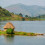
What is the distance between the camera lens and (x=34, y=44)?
148 ft

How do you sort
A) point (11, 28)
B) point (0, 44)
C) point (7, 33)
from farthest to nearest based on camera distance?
point (11, 28)
point (7, 33)
point (0, 44)

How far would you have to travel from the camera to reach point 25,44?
44.8 meters

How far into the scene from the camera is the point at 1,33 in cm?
6381

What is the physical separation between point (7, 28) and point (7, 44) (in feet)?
78.2

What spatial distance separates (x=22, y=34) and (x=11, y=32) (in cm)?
358

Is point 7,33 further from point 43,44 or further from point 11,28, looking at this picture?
point 43,44

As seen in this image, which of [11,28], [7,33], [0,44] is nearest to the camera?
[0,44]

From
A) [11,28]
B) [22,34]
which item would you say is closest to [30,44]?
[22,34]

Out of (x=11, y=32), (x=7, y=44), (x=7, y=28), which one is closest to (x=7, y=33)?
(x=11, y=32)

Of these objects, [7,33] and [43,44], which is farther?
[7,33]

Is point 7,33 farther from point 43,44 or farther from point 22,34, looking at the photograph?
point 43,44

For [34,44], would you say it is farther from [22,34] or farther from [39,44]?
[22,34]

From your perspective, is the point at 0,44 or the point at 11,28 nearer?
the point at 0,44

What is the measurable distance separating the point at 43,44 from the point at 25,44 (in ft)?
13.7
